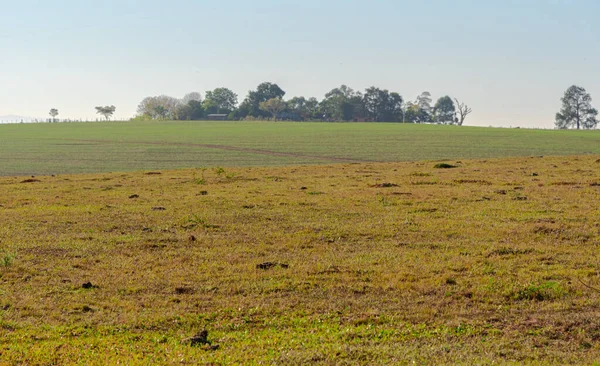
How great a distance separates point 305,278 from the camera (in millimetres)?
12984

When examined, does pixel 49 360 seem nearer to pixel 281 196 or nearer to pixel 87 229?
pixel 87 229

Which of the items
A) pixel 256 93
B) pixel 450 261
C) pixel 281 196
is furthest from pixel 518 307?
pixel 256 93

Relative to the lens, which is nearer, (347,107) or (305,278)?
(305,278)

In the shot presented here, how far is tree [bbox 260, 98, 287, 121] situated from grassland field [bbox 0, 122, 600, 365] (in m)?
143

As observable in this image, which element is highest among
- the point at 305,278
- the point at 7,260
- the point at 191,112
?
the point at 191,112

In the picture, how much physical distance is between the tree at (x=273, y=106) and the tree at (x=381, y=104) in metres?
19.7

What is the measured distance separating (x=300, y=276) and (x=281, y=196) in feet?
43.0

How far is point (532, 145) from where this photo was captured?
228 ft

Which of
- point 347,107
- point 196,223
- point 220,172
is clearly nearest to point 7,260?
point 196,223

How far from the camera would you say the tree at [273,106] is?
570 feet

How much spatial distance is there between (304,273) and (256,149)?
2046 inches

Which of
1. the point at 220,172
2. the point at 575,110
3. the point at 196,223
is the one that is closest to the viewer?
the point at 196,223

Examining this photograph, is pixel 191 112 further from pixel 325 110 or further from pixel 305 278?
pixel 305 278

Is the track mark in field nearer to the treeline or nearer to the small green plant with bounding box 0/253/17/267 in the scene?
the small green plant with bounding box 0/253/17/267
